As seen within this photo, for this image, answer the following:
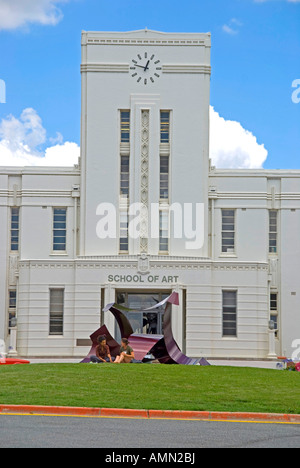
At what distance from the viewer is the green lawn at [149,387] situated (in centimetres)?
1504

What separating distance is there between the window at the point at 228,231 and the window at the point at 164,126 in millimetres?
5080

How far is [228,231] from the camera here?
135 feet

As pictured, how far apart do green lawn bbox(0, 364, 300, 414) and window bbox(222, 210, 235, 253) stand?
19.3 meters

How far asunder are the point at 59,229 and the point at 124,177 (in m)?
4.50

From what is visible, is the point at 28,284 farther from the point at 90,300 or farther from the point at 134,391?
the point at 134,391

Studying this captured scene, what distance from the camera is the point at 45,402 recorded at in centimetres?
1488

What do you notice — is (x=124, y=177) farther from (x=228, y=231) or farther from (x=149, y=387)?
(x=149, y=387)

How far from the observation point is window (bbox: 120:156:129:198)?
41156 mm

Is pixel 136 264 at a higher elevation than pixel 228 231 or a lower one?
lower

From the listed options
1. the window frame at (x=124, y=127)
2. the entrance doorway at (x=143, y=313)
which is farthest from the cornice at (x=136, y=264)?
the window frame at (x=124, y=127)

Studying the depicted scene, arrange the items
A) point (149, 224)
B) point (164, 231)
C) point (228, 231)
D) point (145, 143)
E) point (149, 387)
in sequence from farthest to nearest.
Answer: point (228, 231)
point (145, 143)
point (164, 231)
point (149, 224)
point (149, 387)

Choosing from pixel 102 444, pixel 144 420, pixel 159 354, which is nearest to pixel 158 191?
pixel 159 354

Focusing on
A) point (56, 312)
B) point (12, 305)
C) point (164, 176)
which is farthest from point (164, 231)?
point (12, 305)

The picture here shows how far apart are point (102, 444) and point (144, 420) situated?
2900 mm
